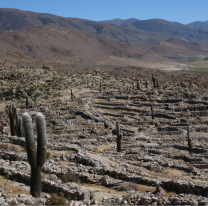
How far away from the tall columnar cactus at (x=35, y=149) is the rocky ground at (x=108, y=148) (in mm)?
573

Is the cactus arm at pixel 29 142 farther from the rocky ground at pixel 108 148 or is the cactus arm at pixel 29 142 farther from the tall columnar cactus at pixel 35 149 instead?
the rocky ground at pixel 108 148

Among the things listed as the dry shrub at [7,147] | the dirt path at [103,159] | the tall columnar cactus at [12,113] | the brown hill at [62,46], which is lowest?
the dirt path at [103,159]

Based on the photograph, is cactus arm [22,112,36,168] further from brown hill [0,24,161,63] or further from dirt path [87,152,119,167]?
brown hill [0,24,161,63]

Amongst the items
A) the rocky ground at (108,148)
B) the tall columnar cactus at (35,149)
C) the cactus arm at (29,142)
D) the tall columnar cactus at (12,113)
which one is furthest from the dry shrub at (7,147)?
the cactus arm at (29,142)

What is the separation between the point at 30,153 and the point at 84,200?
2.60 meters

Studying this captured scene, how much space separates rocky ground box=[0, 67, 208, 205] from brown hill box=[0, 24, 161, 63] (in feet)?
217

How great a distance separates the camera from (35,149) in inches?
418

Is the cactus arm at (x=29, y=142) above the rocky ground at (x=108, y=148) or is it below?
above

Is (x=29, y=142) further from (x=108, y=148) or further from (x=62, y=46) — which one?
(x=62, y=46)

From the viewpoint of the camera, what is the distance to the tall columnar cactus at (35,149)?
1053 cm

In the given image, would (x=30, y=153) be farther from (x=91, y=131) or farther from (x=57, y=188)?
(x=91, y=131)

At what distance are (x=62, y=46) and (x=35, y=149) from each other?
129718 mm

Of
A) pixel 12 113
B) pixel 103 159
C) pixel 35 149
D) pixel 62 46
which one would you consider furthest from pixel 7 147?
pixel 62 46

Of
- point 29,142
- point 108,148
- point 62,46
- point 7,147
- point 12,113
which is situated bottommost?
point 108,148
